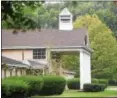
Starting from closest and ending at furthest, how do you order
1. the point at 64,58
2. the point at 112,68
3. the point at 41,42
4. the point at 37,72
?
the point at 37,72 → the point at 41,42 → the point at 112,68 → the point at 64,58

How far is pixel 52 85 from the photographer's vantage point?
97.7ft

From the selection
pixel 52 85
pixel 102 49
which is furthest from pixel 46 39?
pixel 52 85

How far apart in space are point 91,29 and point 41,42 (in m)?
7.94

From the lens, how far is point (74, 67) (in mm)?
50312

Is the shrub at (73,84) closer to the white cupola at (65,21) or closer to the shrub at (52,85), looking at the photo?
the white cupola at (65,21)

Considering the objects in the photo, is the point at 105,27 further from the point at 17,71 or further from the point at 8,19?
the point at 8,19

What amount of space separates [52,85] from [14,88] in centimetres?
921

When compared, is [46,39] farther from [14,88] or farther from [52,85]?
[14,88]

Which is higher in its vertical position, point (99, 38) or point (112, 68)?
point (99, 38)

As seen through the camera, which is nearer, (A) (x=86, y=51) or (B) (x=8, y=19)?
(B) (x=8, y=19)

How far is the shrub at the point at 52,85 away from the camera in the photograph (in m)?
29.7

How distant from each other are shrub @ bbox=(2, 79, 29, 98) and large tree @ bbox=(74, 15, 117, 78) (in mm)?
21782

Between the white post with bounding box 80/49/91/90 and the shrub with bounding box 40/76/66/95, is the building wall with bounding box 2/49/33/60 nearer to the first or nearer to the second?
the white post with bounding box 80/49/91/90

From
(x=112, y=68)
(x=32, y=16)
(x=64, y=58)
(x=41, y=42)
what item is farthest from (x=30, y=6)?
(x=64, y=58)
